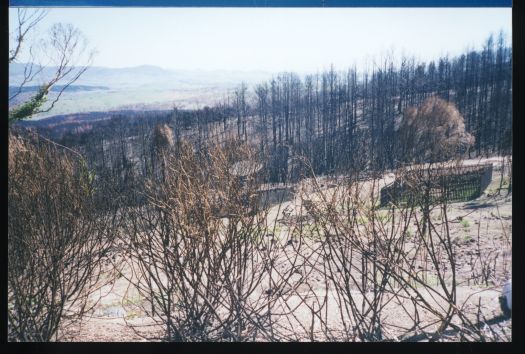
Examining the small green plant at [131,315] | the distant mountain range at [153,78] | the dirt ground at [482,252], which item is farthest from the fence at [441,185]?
the small green plant at [131,315]

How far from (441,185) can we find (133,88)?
278 cm

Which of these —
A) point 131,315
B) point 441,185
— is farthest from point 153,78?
point 441,185

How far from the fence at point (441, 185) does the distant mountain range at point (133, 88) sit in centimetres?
168

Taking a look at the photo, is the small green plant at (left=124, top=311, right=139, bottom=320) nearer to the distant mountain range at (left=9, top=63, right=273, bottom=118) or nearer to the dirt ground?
the dirt ground

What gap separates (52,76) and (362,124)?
9.13ft

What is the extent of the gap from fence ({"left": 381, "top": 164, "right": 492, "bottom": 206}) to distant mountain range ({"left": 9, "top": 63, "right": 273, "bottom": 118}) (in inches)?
66.2

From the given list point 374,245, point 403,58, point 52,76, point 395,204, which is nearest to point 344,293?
point 374,245

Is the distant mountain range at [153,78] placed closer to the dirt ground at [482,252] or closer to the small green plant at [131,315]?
the dirt ground at [482,252]

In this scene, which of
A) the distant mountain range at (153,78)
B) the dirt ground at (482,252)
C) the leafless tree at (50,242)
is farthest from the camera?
the leafless tree at (50,242)

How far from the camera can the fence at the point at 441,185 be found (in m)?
4.52

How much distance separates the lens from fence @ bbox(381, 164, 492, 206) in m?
4.52

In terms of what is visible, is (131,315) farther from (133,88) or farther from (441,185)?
(441,185)

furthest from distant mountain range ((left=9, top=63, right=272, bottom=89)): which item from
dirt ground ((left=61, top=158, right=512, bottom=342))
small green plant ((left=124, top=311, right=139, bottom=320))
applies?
small green plant ((left=124, top=311, right=139, bottom=320))
